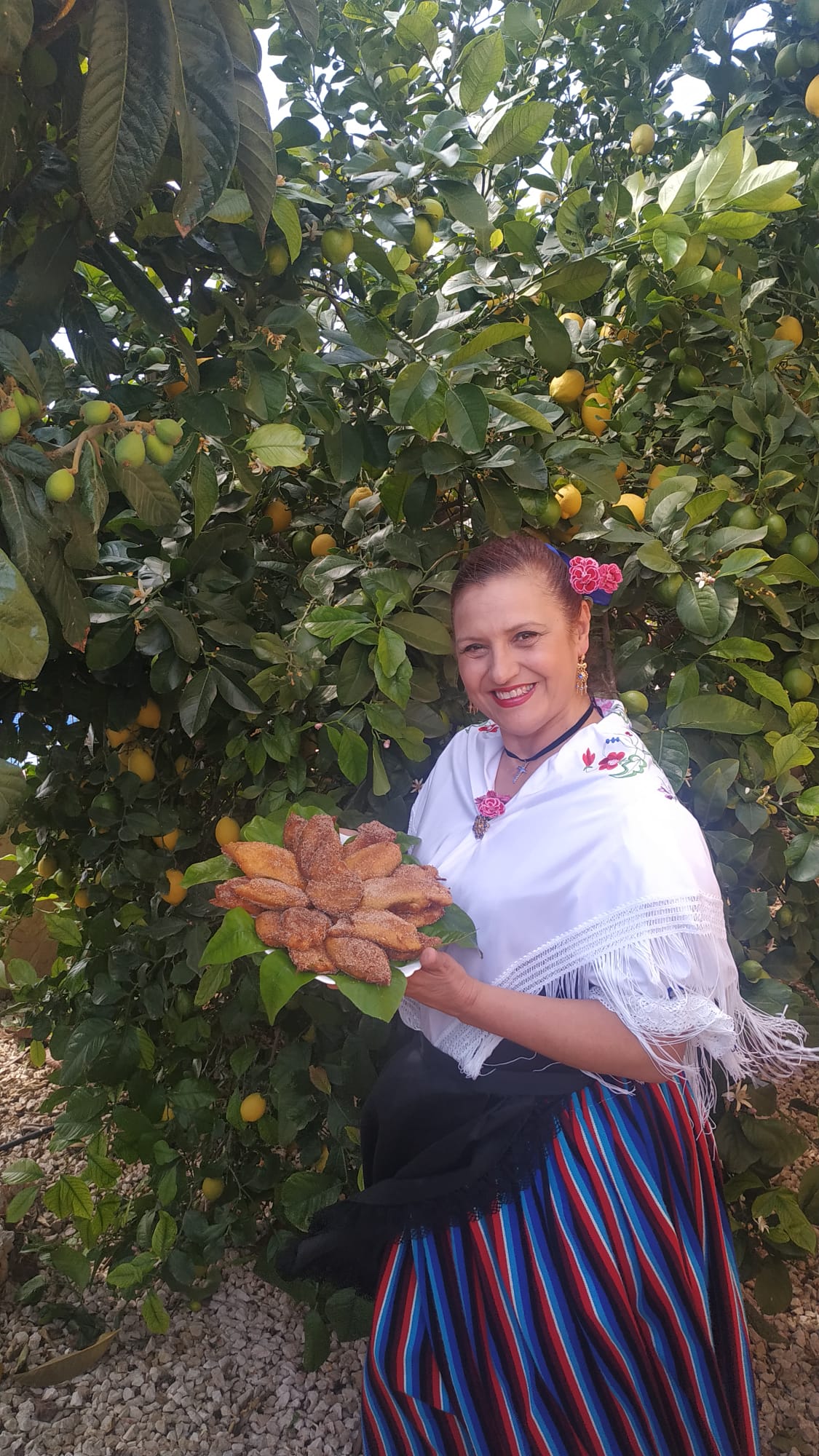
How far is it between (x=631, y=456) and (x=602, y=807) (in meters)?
0.62

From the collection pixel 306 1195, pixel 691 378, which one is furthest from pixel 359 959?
pixel 691 378

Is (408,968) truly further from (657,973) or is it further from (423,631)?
(423,631)

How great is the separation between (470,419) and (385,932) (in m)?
0.51

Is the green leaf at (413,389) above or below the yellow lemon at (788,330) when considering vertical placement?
below

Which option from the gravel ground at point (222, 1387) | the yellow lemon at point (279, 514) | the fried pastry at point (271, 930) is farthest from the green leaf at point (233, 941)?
the gravel ground at point (222, 1387)

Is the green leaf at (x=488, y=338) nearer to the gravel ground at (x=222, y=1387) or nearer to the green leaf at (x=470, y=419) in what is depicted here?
the green leaf at (x=470, y=419)

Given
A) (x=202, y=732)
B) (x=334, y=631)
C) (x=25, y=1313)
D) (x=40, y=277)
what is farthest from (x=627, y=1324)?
(x=25, y=1313)

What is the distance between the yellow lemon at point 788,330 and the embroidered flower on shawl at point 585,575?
2.12ft

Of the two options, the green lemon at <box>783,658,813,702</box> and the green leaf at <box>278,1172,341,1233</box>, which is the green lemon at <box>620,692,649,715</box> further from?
the green leaf at <box>278,1172,341,1233</box>

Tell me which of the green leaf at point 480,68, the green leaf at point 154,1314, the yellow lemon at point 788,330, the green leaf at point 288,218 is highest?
the green leaf at point 480,68

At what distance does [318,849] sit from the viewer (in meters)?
0.84

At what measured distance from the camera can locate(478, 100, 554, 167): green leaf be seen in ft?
3.22

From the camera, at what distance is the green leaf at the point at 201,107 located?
0.57 metres

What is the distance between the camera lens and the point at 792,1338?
1498mm
